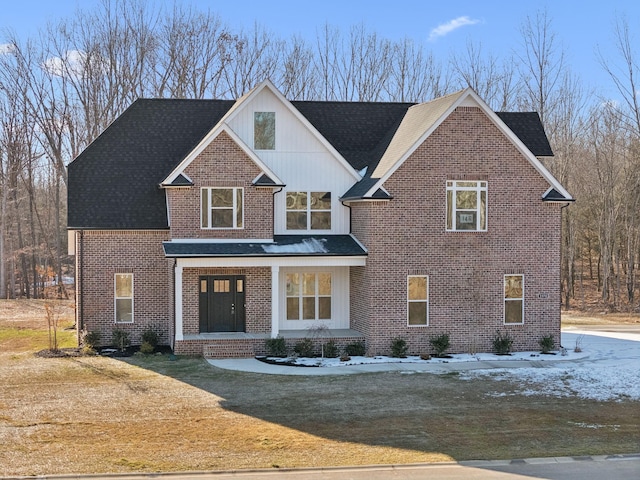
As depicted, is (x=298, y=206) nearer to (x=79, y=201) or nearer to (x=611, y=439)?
(x=79, y=201)

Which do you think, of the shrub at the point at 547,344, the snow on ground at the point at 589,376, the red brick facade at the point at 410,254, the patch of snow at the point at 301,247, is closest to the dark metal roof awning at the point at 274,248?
the patch of snow at the point at 301,247

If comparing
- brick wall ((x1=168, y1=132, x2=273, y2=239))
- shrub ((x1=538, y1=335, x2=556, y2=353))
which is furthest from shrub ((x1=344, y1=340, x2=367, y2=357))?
shrub ((x1=538, y1=335, x2=556, y2=353))

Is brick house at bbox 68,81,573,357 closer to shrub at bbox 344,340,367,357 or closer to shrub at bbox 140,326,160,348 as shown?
shrub at bbox 344,340,367,357

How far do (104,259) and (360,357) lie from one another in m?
9.04

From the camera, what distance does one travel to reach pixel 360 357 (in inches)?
976

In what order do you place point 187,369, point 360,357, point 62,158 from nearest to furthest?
1. point 187,369
2. point 360,357
3. point 62,158

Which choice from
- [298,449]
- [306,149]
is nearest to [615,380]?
[298,449]

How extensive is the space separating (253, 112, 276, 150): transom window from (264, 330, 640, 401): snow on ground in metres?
7.53

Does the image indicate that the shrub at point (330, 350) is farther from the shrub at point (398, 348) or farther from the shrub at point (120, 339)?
the shrub at point (120, 339)

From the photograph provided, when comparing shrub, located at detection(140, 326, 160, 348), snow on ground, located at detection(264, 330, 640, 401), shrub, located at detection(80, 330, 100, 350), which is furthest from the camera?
shrub, located at detection(140, 326, 160, 348)

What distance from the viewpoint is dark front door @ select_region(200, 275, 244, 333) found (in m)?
26.0

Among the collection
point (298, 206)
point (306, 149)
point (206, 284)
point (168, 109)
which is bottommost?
point (206, 284)

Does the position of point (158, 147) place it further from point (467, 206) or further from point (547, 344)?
point (547, 344)

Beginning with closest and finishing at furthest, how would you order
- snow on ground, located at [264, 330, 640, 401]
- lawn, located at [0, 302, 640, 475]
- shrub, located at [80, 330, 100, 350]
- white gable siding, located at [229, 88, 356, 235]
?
lawn, located at [0, 302, 640, 475] < snow on ground, located at [264, 330, 640, 401] < shrub, located at [80, 330, 100, 350] < white gable siding, located at [229, 88, 356, 235]
